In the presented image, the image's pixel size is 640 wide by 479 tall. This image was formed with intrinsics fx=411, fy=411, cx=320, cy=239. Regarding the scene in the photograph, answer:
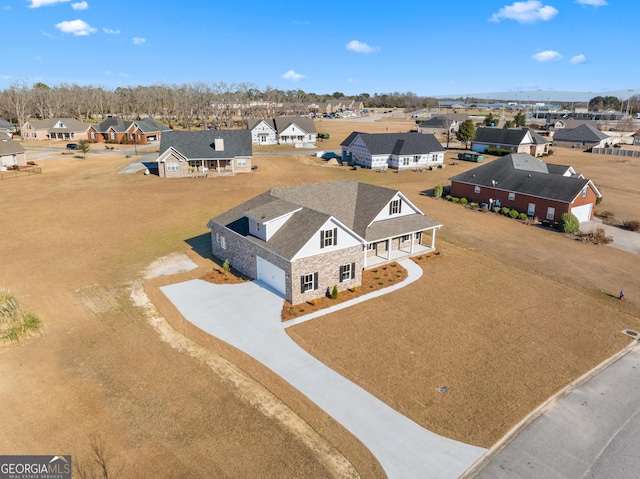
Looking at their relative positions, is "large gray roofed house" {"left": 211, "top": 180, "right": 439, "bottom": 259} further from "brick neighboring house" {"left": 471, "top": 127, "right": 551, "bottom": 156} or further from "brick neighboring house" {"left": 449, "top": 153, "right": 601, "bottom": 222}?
"brick neighboring house" {"left": 471, "top": 127, "right": 551, "bottom": 156}

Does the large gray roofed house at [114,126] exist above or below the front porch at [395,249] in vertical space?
above

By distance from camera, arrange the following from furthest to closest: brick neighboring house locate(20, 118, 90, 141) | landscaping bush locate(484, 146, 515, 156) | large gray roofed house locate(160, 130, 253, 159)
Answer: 1. brick neighboring house locate(20, 118, 90, 141)
2. landscaping bush locate(484, 146, 515, 156)
3. large gray roofed house locate(160, 130, 253, 159)

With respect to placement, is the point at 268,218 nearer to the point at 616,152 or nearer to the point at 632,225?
the point at 632,225

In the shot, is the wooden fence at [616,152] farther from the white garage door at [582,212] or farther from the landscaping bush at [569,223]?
the landscaping bush at [569,223]

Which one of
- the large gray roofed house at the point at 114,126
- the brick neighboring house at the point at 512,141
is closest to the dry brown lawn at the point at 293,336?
the brick neighboring house at the point at 512,141

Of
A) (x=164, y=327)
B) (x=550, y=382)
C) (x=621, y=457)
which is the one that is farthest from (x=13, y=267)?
(x=621, y=457)

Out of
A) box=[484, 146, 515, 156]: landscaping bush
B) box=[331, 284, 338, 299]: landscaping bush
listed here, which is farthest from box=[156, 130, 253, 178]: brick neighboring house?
box=[484, 146, 515, 156]: landscaping bush

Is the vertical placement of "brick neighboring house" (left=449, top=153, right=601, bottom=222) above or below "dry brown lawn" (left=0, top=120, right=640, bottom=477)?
above
